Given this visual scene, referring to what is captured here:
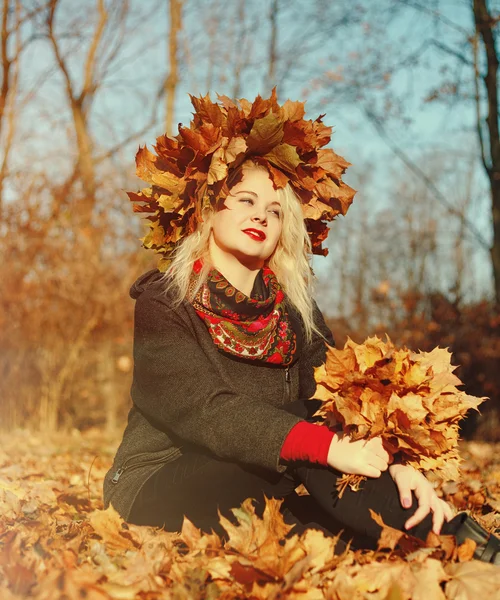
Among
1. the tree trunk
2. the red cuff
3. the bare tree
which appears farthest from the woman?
the bare tree

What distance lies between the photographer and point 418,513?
186 cm

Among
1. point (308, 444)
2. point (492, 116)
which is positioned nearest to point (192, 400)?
point (308, 444)

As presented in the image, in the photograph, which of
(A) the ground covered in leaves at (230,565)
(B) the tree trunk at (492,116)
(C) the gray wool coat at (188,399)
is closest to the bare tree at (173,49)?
(B) the tree trunk at (492,116)

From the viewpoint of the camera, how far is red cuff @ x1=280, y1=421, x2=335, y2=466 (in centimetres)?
190

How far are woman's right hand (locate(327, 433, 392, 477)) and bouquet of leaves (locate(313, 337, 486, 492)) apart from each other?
0.9 inches

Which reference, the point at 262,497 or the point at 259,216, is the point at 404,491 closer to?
the point at 262,497

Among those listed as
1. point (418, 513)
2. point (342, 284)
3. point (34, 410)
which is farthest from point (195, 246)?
point (342, 284)

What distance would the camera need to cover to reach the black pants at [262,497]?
194 cm

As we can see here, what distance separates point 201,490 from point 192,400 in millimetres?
293

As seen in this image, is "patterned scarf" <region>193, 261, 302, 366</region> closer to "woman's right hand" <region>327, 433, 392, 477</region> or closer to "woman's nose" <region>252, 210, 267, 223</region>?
"woman's nose" <region>252, 210, 267, 223</region>

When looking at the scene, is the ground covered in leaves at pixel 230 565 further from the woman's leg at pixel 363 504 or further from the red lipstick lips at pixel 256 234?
the red lipstick lips at pixel 256 234

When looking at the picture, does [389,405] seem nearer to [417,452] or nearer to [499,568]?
[417,452]

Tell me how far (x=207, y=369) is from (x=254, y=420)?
30 centimetres

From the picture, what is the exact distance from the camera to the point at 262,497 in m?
2.12
